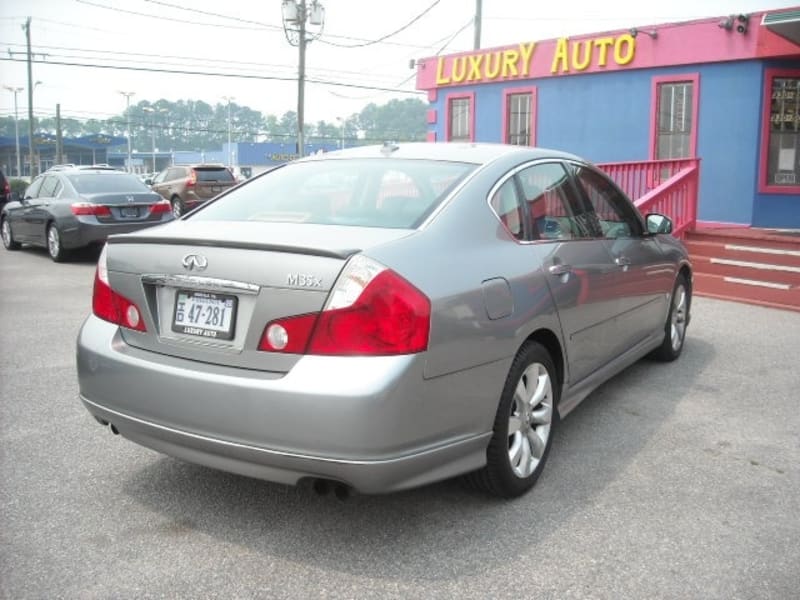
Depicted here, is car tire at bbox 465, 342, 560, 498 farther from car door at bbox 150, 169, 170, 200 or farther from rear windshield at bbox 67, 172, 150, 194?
car door at bbox 150, 169, 170, 200

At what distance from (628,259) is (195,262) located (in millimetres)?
2794

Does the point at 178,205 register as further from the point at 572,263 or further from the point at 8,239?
the point at 572,263

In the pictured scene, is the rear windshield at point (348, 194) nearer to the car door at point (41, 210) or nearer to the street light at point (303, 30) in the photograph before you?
the car door at point (41, 210)

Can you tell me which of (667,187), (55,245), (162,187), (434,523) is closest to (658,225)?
(434,523)

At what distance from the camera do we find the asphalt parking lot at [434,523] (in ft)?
9.38

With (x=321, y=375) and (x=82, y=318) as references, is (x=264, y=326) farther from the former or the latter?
(x=82, y=318)

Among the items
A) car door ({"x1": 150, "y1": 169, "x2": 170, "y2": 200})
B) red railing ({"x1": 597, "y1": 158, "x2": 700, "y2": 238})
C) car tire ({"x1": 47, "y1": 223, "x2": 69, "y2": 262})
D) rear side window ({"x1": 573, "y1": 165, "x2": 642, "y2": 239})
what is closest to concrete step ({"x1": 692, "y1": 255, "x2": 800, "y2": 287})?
red railing ({"x1": 597, "y1": 158, "x2": 700, "y2": 238})

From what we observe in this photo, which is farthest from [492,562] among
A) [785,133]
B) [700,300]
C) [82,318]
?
[785,133]

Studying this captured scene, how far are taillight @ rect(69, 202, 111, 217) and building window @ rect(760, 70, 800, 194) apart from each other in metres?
10.5

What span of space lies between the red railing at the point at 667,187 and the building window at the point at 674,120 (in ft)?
6.90

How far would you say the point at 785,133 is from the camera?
12828 mm

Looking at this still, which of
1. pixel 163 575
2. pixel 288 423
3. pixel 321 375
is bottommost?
pixel 163 575

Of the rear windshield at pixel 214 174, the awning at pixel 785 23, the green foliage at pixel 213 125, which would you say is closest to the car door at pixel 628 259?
the awning at pixel 785 23

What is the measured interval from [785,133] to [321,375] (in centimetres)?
1227
